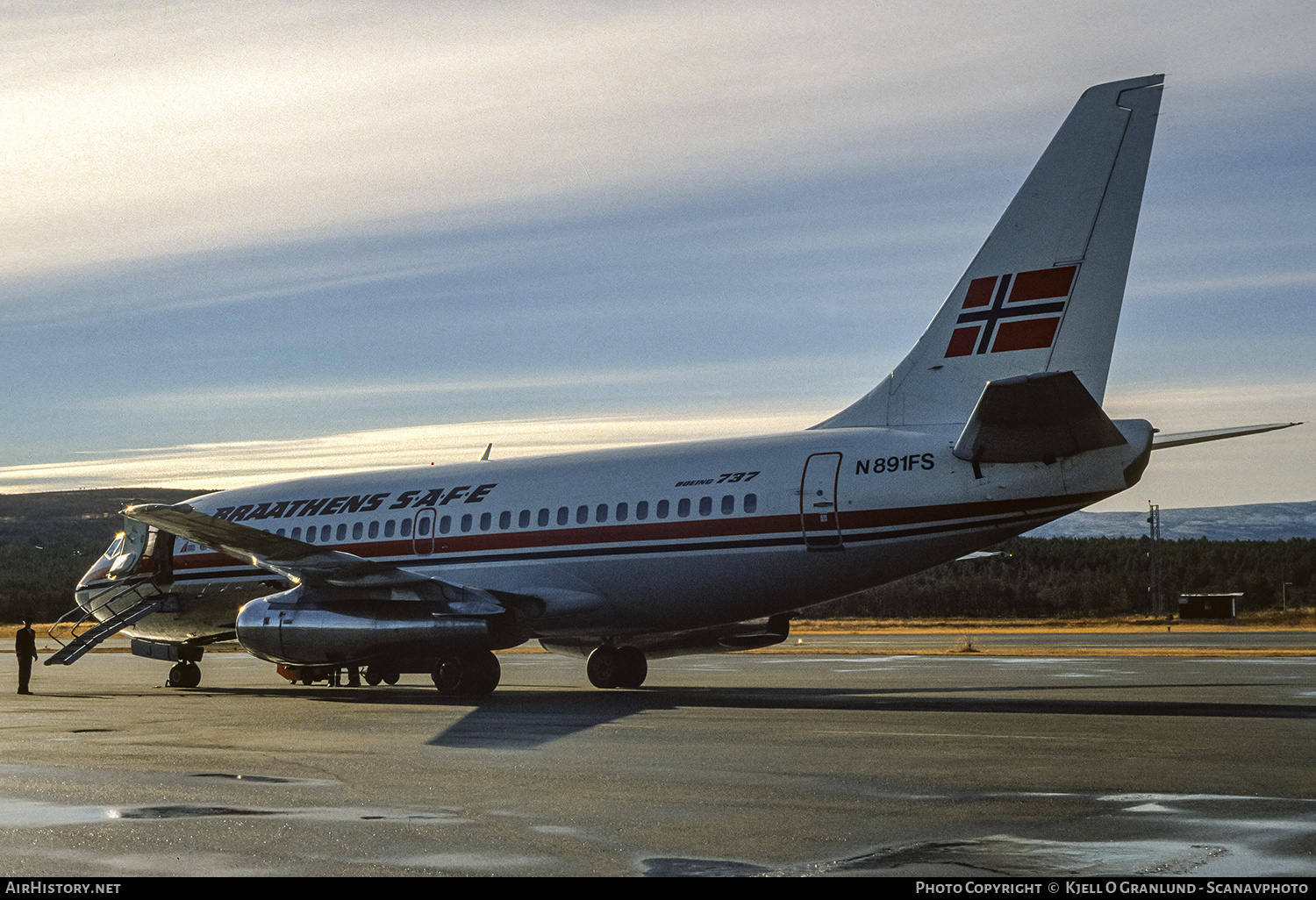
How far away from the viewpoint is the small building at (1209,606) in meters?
68.7

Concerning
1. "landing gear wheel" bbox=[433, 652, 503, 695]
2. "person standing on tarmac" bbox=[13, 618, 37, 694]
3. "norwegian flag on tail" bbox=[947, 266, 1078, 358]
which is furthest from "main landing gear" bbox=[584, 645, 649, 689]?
"person standing on tarmac" bbox=[13, 618, 37, 694]

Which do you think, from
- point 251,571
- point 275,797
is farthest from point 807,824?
point 251,571

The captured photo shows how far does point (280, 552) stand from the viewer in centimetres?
2139

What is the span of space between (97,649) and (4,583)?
40.1 m

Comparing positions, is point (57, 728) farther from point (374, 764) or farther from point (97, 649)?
point (97, 649)

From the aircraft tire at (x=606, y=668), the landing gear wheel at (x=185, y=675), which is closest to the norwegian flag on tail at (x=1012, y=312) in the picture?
the aircraft tire at (x=606, y=668)

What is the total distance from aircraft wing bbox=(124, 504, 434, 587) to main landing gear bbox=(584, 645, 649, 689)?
4.37 meters

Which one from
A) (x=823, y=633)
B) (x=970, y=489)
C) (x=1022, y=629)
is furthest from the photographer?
(x=1022, y=629)

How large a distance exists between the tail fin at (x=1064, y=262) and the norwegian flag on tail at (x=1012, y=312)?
0.01 metres

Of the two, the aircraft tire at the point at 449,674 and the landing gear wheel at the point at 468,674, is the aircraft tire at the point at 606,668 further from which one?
the aircraft tire at the point at 449,674

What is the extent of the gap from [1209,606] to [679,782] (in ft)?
216

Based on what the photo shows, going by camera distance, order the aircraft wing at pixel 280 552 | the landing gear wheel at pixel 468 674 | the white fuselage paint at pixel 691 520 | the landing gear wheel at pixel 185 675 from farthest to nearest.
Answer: the landing gear wheel at pixel 185 675
the landing gear wheel at pixel 468 674
the aircraft wing at pixel 280 552
the white fuselage paint at pixel 691 520

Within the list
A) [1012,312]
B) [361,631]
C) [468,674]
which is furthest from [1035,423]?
[361,631]

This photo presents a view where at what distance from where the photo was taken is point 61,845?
8.58 meters
